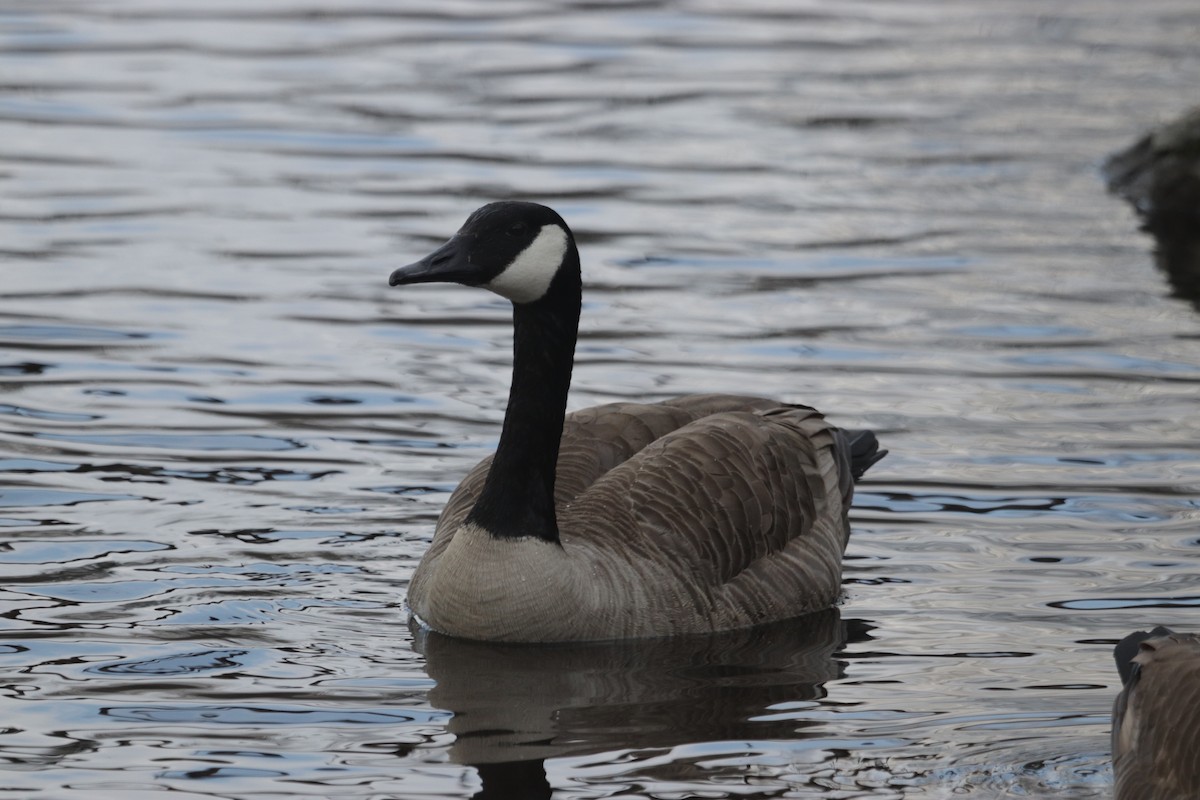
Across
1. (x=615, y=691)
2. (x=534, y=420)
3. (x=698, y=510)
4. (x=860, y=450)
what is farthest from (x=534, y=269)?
(x=860, y=450)

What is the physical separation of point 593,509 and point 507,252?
1.31m

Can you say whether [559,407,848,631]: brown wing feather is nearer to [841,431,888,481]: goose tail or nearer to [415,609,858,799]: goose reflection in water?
[415,609,858,799]: goose reflection in water

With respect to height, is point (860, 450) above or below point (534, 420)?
below

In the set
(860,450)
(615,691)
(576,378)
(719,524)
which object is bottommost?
(615,691)

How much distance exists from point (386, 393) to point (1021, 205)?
736 centimetres

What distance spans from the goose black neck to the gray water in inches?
22.7

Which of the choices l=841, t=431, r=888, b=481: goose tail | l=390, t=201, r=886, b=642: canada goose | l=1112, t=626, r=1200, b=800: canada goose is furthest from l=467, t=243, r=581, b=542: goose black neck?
l=1112, t=626, r=1200, b=800: canada goose

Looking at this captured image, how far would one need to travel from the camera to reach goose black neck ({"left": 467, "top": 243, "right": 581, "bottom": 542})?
912cm

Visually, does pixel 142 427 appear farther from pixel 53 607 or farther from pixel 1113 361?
pixel 1113 361

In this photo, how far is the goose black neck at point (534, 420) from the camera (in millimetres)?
9117

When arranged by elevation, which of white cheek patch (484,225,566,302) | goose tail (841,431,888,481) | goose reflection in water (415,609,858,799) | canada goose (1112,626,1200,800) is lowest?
goose reflection in water (415,609,858,799)

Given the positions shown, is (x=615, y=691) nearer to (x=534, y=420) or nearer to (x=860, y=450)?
(x=534, y=420)

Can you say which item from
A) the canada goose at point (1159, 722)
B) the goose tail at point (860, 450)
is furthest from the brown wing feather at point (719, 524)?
the canada goose at point (1159, 722)

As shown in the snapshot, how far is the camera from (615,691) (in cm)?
862
